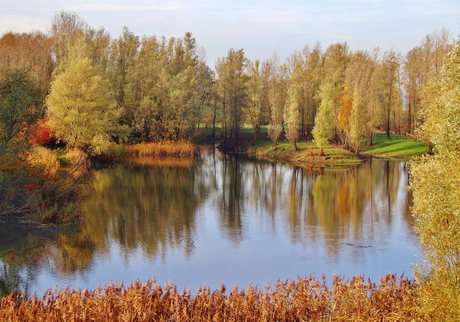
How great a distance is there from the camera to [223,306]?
11.6 m

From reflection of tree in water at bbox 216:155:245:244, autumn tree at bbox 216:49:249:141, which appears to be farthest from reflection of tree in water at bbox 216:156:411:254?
autumn tree at bbox 216:49:249:141

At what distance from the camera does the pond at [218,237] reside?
16.3m

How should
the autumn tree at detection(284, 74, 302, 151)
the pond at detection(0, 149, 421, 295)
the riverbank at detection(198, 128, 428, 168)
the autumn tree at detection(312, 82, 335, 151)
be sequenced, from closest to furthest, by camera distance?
the pond at detection(0, 149, 421, 295) → the autumn tree at detection(312, 82, 335, 151) → the riverbank at detection(198, 128, 428, 168) → the autumn tree at detection(284, 74, 302, 151)

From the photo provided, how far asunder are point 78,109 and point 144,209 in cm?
2079

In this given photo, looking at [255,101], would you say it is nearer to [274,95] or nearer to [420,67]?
[274,95]

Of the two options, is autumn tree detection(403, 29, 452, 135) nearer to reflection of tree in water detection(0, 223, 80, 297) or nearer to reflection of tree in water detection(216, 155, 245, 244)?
reflection of tree in water detection(216, 155, 245, 244)

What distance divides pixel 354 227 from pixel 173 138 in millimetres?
33854

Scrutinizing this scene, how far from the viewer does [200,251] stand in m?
18.9

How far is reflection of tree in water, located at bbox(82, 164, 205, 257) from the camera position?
20078mm

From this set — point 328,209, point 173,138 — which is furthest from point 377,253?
point 173,138

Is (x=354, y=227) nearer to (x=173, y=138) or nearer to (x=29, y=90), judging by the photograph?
(x=29, y=90)

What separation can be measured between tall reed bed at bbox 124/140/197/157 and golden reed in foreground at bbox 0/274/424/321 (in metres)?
40.0

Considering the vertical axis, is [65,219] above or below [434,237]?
below

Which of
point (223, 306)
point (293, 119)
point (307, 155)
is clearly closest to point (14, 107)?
point (223, 306)
